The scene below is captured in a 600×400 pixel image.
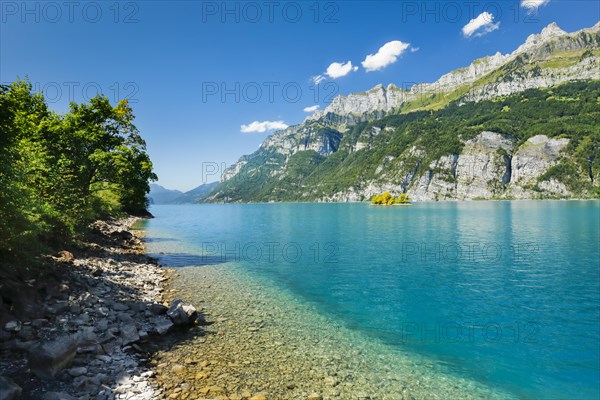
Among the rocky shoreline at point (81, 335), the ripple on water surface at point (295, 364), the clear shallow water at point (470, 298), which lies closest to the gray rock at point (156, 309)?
the rocky shoreline at point (81, 335)

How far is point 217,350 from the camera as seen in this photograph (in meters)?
14.2

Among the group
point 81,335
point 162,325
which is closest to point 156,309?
point 162,325

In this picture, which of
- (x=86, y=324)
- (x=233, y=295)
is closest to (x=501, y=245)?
(x=233, y=295)

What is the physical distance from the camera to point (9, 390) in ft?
27.3

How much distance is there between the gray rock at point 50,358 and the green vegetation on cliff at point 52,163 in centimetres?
613

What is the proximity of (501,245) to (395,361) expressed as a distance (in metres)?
42.0

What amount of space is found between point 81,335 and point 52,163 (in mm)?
18074

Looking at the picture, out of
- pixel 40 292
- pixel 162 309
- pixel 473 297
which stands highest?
pixel 40 292

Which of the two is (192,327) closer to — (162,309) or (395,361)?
(162,309)

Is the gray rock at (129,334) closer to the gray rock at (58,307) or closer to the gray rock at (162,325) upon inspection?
the gray rock at (162,325)

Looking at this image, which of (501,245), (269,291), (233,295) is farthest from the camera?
(501,245)

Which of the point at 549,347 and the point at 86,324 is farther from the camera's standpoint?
the point at 549,347

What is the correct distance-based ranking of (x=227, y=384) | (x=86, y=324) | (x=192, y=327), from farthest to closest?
(x=192, y=327) → (x=86, y=324) → (x=227, y=384)

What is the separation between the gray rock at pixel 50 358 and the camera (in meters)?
9.87
